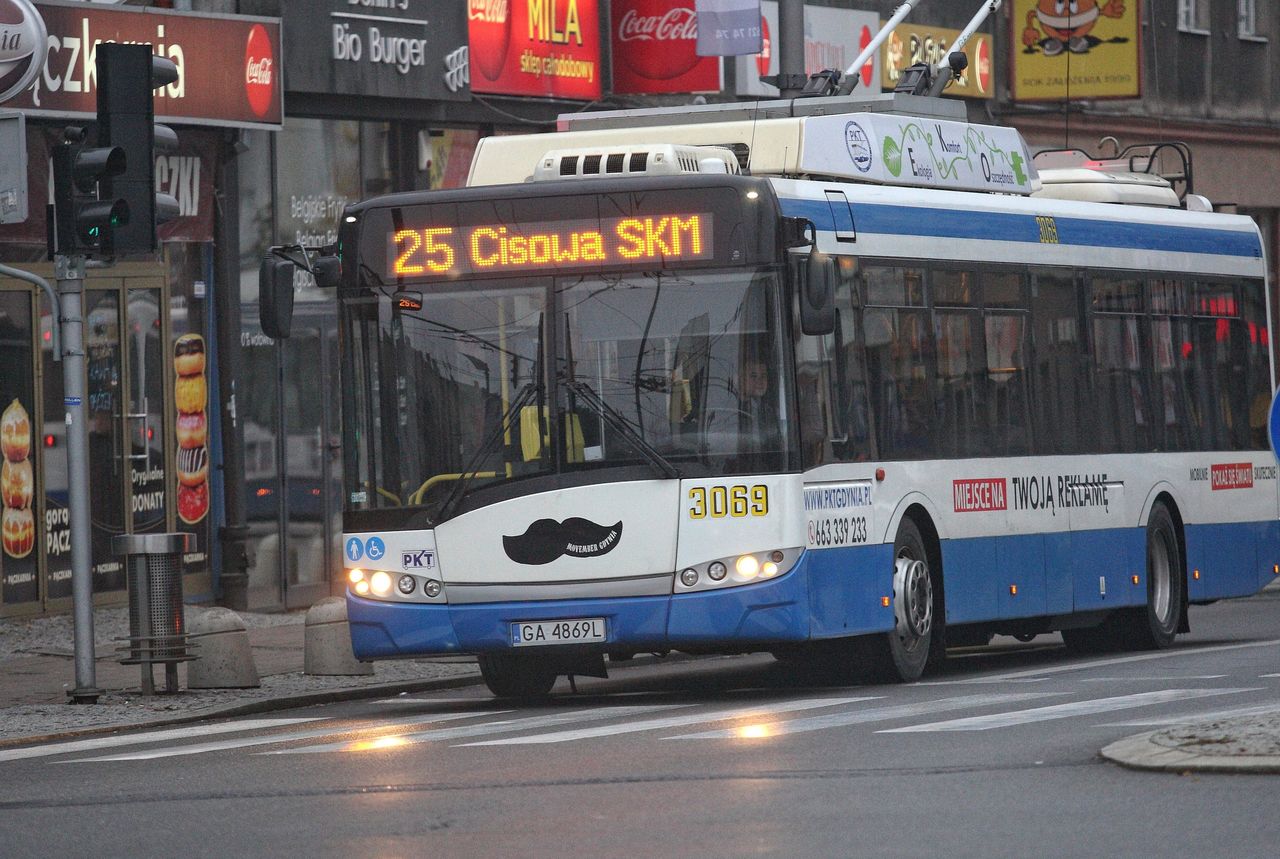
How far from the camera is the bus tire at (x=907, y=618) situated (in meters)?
15.9

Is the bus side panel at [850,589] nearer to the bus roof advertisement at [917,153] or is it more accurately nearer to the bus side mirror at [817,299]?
the bus side mirror at [817,299]

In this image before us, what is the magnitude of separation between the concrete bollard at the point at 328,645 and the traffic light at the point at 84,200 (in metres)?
3.18

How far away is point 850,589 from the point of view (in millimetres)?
15273

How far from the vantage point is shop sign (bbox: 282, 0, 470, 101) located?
23609mm

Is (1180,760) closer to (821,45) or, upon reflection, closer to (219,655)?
(219,655)

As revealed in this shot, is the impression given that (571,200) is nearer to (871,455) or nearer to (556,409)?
(556,409)

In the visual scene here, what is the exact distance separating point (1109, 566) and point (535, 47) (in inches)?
373

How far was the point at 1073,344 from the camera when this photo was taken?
59.8 ft

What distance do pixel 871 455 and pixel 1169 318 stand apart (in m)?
4.69

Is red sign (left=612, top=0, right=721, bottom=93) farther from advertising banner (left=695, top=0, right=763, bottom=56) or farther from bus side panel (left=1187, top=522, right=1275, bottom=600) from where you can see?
bus side panel (left=1187, top=522, right=1275, bottom=600)

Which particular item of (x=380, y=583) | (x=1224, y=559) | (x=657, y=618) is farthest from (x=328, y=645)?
(x=1224, y=559)

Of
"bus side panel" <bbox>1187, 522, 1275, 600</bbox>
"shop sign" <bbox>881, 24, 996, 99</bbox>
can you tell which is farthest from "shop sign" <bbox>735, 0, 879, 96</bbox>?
"bus side panel" <bbox>1187, 522, 1275, 600</bbox>

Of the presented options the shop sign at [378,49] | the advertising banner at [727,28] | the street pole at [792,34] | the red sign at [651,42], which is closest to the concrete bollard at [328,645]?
the street pole at [792,34]

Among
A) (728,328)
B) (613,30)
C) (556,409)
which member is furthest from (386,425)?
(613,30)
